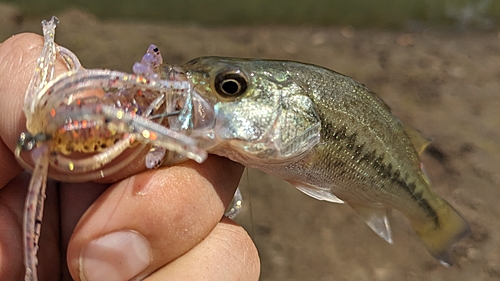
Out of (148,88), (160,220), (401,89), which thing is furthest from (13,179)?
(401,89)

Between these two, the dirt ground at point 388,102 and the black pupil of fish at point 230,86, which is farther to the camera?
the dirt ground at point 388,102

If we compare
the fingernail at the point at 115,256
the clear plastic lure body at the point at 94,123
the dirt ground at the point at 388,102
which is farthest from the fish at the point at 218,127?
the dirt ground at the point at 388,102

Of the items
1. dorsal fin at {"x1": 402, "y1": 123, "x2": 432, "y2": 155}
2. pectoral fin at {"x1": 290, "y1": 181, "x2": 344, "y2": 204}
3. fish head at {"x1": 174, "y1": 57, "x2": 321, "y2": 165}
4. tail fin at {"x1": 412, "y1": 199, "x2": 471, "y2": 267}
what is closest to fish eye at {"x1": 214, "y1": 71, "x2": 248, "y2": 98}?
fish head at {"x1": 174, "y1": 57, "x2": 321, "y2": 165}

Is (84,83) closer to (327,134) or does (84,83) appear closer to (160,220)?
(160,220)

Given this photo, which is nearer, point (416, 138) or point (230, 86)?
point (230, 86)

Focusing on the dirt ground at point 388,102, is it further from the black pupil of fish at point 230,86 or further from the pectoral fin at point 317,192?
the black pupil of fish at point 230,86

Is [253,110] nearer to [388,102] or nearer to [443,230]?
[443,230]

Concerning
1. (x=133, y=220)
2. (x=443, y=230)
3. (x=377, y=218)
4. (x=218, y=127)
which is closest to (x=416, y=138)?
(x=377, y=218)
